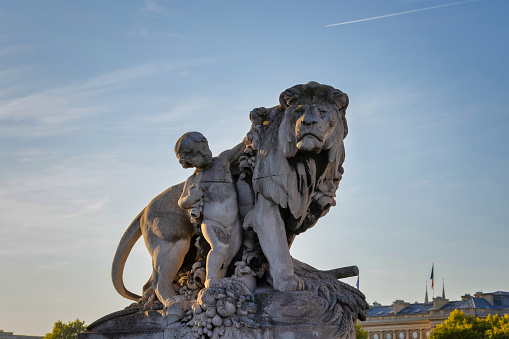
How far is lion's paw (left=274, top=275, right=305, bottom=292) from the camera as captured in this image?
28.8 ft

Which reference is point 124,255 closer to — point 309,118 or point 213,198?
point 213,198

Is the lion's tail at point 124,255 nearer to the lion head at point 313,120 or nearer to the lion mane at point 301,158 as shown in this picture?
the lion mane at point 301,158

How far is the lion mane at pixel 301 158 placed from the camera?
905cm

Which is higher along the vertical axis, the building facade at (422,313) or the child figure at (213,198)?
the building facade at (422,313)

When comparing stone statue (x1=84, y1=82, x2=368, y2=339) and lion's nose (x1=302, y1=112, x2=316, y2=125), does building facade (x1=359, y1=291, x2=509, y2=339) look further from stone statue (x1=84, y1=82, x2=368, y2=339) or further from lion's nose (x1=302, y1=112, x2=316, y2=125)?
lion's nose (x1=302, y1=112, x2=316, y2=125)

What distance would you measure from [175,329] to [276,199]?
1.92 meters

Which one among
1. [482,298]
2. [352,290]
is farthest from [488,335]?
[352,290]

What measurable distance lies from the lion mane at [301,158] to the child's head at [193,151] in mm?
657

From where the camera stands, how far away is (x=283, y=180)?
920 centimetres

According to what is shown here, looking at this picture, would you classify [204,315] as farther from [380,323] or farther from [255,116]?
[380,323]

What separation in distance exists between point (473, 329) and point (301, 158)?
198ft

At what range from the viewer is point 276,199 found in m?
9.20

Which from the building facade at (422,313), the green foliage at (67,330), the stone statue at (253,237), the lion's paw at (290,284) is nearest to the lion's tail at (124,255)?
the stone statue at (253,237)

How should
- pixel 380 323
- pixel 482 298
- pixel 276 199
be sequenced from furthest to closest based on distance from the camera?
pixel 380 323, pixel 482 298, pixel 276 199
